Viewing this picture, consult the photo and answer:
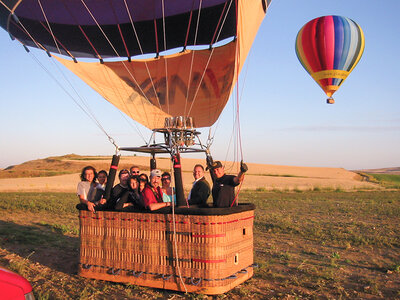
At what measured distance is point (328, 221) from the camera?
10.8 m

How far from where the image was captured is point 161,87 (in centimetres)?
820

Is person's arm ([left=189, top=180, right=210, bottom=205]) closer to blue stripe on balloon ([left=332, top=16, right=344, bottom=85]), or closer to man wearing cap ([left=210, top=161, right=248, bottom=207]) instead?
man wearing cap ([left=210, top=161, right=248, bottom=207])

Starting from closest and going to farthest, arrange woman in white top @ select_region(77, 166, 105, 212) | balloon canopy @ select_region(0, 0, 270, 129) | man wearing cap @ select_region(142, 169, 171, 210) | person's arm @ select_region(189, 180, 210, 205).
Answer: man wearing cap @ select_region(142, 169, 171, 210) < person's arm @ select_region(189, 180, 210, 205) < woman in white top @ select_region(77, 166, 105, 212) < balloon canopy @ select_region(0, 0, 270, 129)

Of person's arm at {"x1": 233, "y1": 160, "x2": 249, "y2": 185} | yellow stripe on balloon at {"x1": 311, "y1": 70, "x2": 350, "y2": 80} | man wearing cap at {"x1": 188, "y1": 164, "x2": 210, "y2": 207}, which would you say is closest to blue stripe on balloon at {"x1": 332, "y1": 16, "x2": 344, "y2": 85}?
yellow stripe on balloon at {"x1": 311, "y1": 70, "x2": 350, "y2": 80}

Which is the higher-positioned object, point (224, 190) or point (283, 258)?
point (224, 190)

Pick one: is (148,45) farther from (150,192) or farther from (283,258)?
(283,258)

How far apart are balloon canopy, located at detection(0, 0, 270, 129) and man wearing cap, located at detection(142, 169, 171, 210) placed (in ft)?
8.16

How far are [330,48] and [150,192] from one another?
10.3 m

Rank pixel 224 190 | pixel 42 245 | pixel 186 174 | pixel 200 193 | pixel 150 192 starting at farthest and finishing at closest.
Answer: pixel 186 174 < pixel 42 245 < pixel 200 193 < pixel 150 192 < pixel 224 190

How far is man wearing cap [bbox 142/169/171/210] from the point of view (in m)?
5.16

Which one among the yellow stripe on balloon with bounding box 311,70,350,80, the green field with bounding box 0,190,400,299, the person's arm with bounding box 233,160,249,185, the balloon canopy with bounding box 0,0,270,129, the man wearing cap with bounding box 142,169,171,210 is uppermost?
the yellow stripe on balloon with bounding box 311,70,350,80

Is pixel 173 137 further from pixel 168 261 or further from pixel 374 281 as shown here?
pixel 374 281

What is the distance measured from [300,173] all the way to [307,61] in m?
40.4

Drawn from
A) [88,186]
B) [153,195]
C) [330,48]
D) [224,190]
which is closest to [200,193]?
[224,190]
